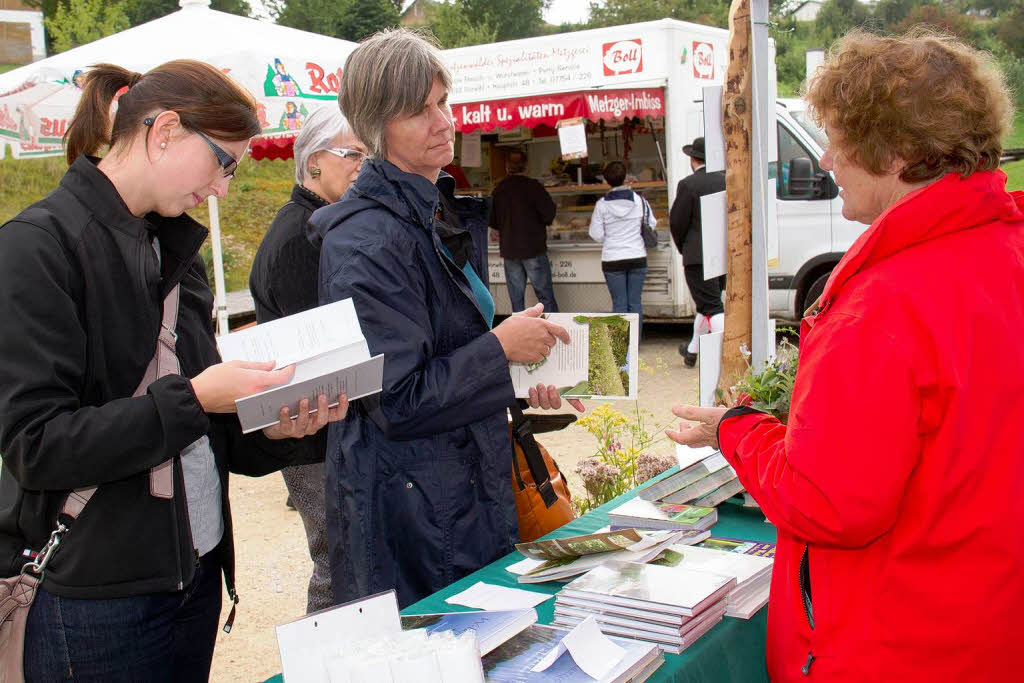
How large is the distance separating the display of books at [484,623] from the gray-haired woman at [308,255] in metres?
1.33

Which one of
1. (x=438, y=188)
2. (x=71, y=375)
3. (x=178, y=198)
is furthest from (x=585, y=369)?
(x=71, y=375)

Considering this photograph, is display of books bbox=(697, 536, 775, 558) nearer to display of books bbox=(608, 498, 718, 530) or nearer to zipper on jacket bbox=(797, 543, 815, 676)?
display of books bbox=(608, 498, 718, 530)

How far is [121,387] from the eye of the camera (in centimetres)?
164

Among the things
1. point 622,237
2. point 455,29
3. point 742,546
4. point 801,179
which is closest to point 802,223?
point 801,179

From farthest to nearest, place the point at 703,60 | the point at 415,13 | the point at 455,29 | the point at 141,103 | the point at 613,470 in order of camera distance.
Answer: the point at 415,13 < the point at 455,29 < the point at 703,60 < the point at 613,470 < the point at 141,103

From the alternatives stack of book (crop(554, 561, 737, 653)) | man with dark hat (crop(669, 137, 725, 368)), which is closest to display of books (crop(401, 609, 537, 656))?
stack of book (crop(554, 561, 737, 653))

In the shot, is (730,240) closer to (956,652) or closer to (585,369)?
(585,369)

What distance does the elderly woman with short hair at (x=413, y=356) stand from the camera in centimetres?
187

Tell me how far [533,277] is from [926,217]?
28.3 ft

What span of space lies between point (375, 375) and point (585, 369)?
693 millimetres

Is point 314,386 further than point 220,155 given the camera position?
No

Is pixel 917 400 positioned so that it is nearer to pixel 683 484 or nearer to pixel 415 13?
pixel 683 484

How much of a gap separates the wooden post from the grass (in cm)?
1481

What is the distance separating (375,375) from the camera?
65.7 inches
